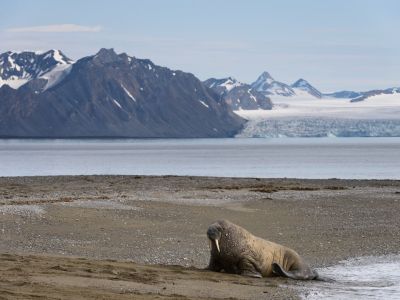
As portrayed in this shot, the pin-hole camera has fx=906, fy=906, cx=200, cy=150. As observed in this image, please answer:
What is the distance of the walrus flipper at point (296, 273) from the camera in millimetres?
15930

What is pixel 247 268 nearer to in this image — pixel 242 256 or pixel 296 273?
pixel 242 256

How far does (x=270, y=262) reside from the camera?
52.9 ft

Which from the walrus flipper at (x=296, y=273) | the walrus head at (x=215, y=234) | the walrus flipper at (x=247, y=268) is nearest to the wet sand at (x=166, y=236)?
the walrus flipper at (x=296, y=273)

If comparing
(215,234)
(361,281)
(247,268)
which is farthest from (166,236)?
(361,281)

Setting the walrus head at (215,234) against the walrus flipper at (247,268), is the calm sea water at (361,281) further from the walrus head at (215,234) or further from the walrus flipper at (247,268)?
the walrus head at (215,234)

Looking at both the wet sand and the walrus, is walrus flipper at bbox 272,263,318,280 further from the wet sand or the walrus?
the wet sand

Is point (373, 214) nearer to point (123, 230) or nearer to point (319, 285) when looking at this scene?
point (123, 230)

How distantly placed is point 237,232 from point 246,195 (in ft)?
68.0

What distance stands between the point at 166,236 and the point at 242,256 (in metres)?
6.29

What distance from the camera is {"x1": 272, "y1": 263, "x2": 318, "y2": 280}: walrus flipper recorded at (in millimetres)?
15930

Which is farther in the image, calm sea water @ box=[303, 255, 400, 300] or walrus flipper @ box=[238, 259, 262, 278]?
walrus flipper @ box=[238, 259, 262, 278]

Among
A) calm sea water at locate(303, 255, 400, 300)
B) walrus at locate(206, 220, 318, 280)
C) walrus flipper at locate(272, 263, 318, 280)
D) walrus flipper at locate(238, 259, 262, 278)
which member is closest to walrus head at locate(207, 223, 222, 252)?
walrus at locate(206, 220, 318, 280)

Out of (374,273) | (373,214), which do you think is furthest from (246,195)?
(374,273)

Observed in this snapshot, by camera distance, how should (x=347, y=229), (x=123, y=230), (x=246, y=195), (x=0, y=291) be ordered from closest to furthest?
(x=0, y=291)
(x=123, y=230)
(x=347, y=229)
(x=246, y=195)
